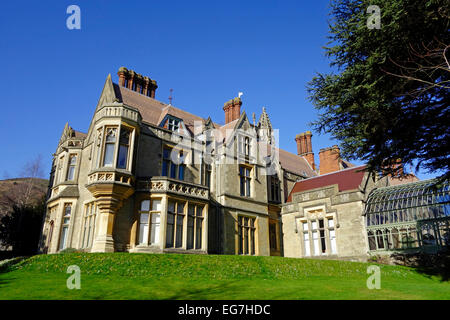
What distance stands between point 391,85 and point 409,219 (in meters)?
12.2

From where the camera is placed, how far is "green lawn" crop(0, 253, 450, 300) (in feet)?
28.8

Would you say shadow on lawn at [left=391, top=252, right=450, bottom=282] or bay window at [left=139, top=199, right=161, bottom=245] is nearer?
shadow on lawn at [left=391, top=252, right=450, bottom=282]

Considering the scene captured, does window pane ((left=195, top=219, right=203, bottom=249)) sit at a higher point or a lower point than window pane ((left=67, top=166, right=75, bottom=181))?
lower

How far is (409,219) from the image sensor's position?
20.8 m

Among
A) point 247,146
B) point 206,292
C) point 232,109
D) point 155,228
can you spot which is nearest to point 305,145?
point 232,109

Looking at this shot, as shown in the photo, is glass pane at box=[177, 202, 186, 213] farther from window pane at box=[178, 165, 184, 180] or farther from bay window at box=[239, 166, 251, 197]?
bay window at box=[239, 166, 251, 197]

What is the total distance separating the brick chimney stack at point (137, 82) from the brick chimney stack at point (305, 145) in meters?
20.0

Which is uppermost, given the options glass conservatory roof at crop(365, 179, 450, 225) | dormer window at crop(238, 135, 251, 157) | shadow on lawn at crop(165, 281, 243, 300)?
dormer window at crop(238, 135, 251, 157)

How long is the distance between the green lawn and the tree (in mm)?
5064

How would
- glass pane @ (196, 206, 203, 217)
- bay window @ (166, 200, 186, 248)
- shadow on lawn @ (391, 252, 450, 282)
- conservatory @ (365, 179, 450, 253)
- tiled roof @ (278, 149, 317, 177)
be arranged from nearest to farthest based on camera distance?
shadow on lawn @ (391, 252, 450, 282) < bay window @ (166, 200, 186, 248) < conservatory @ (365, 179, 450, 253) < glass pane @ (196, 206, 203, 217) < tiled roof @ (278, 149, 317, 177)

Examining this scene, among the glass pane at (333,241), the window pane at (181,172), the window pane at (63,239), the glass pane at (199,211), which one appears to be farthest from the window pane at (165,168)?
the glass pane at (333,241)

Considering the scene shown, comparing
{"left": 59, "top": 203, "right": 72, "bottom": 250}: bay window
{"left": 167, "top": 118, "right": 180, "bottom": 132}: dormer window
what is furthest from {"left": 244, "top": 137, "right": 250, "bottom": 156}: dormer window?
{"left": 59, "top": 203, "right": 72, "bottom": 250}: bay window
